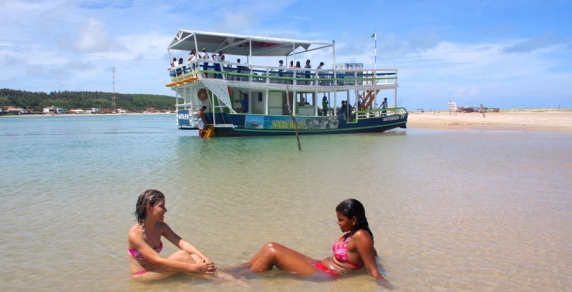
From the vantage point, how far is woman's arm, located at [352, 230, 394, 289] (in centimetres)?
407

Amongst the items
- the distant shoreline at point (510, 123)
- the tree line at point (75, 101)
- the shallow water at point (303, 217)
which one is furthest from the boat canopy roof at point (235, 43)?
the tree line at point (75, 101)

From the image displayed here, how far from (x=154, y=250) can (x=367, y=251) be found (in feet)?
6.92

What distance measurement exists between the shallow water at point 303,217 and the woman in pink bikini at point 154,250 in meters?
0.14

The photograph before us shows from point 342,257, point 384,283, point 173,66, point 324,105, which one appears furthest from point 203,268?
point 324,105

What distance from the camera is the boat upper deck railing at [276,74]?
20656mm

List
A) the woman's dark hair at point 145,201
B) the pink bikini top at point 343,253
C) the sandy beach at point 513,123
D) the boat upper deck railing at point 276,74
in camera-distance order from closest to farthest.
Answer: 1. the woman's dark hair at point 145,201
2. the pink bikini top at point 343,253
3. the boat upper deck railing at point 276,74
4. the sandy beach at point 513,123

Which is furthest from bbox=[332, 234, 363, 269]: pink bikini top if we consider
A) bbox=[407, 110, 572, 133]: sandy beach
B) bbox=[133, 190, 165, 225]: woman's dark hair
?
bbox=[407, 110, 572, 133]: sandy beach

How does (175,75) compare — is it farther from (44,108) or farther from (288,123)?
(44,108)

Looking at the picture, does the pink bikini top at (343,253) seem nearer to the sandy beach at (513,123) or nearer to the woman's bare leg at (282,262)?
the woman's bare leg at (282,262)

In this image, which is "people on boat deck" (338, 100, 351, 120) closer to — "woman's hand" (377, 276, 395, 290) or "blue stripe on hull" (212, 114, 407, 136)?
"blue stripe on hull" (212, 114, 407, 136)

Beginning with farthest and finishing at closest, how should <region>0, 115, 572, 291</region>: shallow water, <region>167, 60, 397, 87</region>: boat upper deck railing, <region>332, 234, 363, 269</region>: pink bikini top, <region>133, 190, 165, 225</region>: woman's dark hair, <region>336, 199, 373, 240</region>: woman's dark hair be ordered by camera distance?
<region>167, 60, 397, 87</region>: boat upper deck railing, <region>0, 115, 572, 291</region>: shallow water, <region>332, 234, 363, 269</region>: pink bikini top, <region>336, 199, 373, 240</region>: woman's dark hair, <region>133, 190, 165, 225</region>: woman's dark hair

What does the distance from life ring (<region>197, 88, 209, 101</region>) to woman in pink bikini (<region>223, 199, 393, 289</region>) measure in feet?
61.2

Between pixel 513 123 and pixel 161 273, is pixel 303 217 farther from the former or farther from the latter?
pixel 513 123

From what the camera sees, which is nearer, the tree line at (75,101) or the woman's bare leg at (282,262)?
the woman's bare leg at (282,262)
